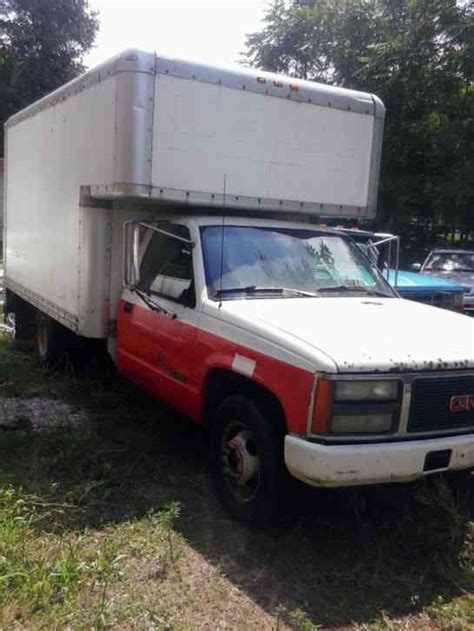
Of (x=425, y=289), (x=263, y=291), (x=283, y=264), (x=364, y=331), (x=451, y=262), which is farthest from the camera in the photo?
(x=451, y=262)

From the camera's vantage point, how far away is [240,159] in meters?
5.50

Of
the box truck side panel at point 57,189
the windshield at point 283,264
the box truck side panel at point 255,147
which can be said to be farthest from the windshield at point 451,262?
the windshield at point 283,264

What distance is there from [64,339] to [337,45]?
1875 centimetres

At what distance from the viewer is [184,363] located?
4.68 m

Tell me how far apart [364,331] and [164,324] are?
1638 millimetres

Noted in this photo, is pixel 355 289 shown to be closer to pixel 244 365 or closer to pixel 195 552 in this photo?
pixel 244 365

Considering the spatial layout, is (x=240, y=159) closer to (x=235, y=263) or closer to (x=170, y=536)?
(x=235, y=263)

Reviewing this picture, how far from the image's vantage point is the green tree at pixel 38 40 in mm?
34406

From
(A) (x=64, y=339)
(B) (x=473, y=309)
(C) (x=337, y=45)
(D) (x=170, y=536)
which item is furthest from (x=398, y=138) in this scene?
(D) (x=170, y=536)

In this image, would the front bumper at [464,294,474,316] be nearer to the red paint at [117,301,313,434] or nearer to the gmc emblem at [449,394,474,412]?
the red paint at [117,301,313,434]

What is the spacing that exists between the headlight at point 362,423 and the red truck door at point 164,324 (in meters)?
1.30

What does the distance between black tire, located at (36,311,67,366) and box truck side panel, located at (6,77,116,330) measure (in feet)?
0.83

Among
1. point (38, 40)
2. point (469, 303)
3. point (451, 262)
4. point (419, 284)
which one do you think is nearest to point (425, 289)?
point (419, 284)

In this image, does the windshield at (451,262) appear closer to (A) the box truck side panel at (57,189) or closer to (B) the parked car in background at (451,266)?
(B) the parked car in background at (451,266)
